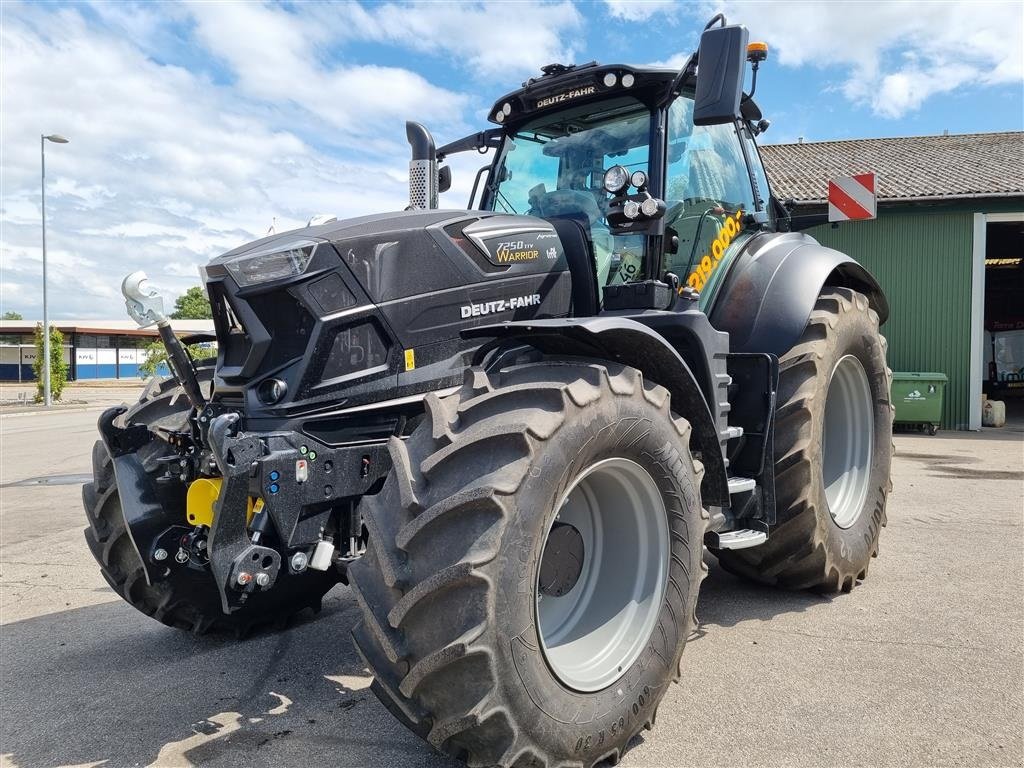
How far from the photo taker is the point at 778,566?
413 centimetres

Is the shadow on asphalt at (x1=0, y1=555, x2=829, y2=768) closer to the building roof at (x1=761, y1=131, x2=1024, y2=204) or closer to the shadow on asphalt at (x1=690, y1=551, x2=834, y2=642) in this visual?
the shadow on asphalt at (x1=690, y1=551, x2=834, y2=642)

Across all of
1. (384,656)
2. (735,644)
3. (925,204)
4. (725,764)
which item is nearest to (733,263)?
(735,644)

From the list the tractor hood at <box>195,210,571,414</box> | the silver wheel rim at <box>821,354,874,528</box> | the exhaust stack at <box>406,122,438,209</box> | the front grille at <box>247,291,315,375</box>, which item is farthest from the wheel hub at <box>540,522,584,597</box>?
the silver wheel rim at <box>821,354,874,528</box>

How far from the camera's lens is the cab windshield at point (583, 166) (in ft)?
12.6

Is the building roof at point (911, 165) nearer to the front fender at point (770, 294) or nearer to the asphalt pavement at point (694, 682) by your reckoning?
the front fender at point (770, 294)

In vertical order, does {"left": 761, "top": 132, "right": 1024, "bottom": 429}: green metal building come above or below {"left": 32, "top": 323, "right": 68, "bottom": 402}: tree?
above

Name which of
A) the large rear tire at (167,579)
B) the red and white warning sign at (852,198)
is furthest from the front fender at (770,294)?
the red and white warning sign at (852,198)

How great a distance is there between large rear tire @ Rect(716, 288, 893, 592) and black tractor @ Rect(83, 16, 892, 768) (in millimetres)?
22

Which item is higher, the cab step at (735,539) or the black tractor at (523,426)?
→ the black tractor at (523,426)

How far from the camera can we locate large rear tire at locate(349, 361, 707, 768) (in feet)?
7.21

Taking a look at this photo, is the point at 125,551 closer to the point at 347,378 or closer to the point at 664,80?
the point at 347,378

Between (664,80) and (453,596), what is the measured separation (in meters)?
2.80

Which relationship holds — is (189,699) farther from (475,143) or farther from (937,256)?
(937,256)

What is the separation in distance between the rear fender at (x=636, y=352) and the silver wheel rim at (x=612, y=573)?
18.4 inches
